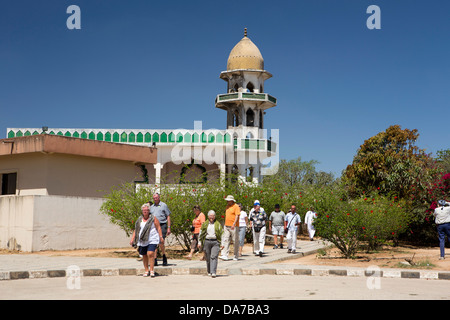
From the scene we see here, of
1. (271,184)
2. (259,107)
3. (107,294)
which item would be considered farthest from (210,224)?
(259,107)

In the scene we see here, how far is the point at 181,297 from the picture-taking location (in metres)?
8.44

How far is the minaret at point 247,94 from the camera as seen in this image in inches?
1686

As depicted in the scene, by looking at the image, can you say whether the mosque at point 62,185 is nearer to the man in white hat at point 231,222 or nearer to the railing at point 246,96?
the man in white hat at point 231,222

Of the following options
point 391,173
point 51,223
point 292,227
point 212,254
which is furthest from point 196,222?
point 391,173

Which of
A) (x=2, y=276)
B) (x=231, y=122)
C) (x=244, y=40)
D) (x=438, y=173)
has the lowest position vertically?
(x=2, y=276)

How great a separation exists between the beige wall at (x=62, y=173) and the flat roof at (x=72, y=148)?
0.44m

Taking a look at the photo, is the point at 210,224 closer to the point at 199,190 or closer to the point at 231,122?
the point at 199,190

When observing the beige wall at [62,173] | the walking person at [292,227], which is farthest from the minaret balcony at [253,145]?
the walking person at [292,227]

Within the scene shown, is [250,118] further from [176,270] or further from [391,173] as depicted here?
[176,270]

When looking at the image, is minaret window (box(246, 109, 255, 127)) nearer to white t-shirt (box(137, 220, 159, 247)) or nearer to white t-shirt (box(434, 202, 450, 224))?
white t-shirt (box(434, 202, 450, 224))

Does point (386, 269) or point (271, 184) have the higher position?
point (271, 184)

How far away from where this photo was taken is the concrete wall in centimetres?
1888

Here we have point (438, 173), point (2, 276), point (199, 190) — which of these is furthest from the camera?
point (438, 173)
